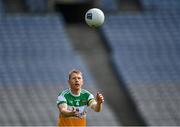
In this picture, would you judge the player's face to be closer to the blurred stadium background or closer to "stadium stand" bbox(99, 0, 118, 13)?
the blurred stadium background

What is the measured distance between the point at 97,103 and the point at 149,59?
8.67 meters

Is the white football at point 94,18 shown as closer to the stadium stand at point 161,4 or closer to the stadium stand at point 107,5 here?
the stadium stand at point 107,5

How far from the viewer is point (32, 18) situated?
18.8 meters

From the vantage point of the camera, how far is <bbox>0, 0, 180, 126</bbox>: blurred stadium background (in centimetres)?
1655

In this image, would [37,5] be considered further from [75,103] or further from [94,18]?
[75,103]

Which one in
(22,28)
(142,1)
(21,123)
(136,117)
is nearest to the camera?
(21,123)

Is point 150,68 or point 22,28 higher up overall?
point 22,28

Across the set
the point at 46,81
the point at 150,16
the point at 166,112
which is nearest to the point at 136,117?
the point at 166,112

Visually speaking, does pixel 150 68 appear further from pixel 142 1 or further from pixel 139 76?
pixel 142 1

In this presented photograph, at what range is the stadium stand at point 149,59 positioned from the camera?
55.1 feet

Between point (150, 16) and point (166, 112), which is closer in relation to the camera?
point (166, 112)

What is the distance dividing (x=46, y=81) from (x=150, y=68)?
2.93 meters

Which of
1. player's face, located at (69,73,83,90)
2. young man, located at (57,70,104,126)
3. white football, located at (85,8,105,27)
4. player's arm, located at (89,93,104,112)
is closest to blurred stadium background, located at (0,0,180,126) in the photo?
white football, located at (85,8,105,27)

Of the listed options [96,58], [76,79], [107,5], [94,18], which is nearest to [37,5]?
[107,5]
